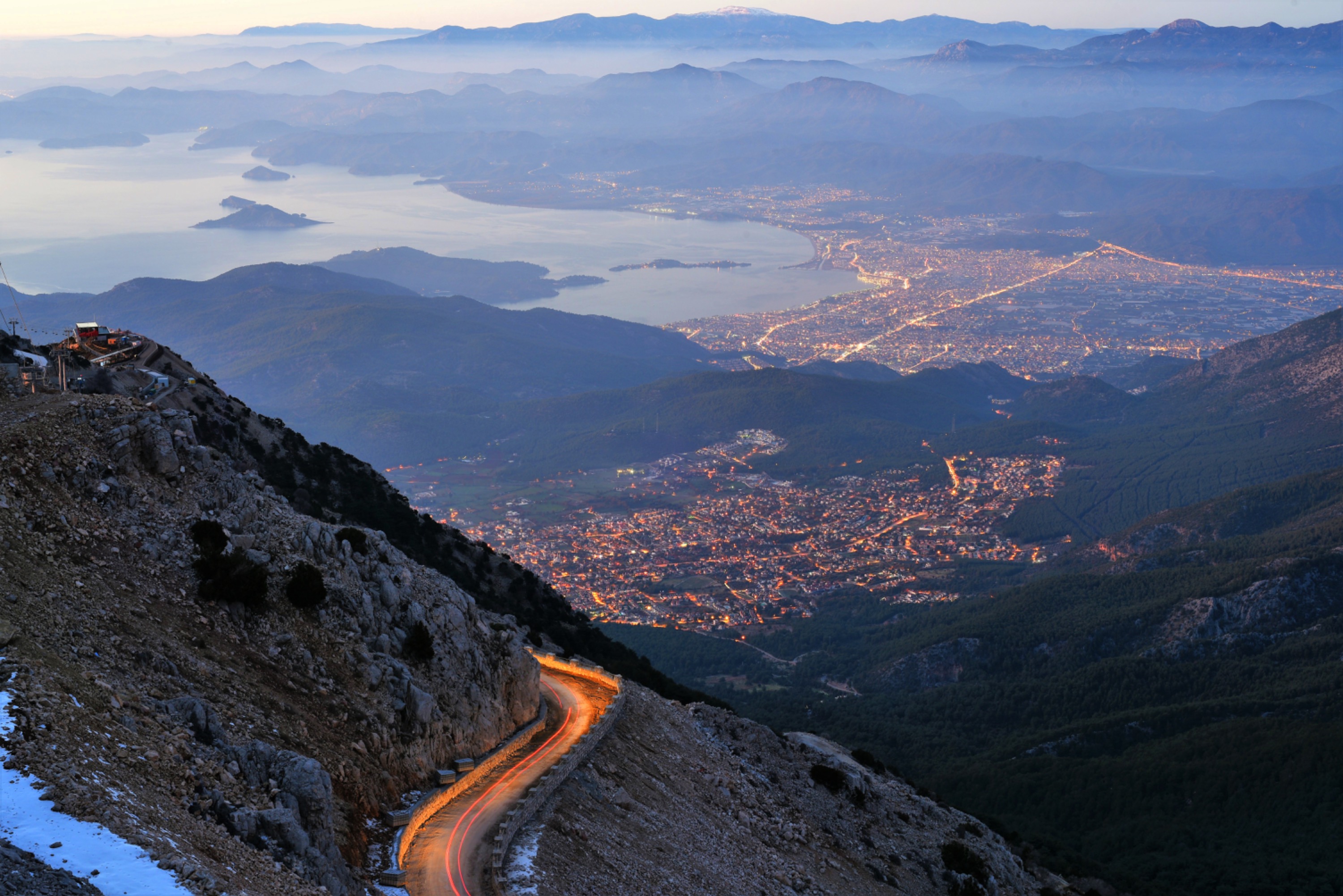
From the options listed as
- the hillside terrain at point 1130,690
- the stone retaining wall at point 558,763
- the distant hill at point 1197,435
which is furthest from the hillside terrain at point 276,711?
the distant hill at point 1197,435

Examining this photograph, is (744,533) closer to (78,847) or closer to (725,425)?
(725,425)

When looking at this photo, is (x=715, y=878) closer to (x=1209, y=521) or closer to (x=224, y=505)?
(x=224, y=505)

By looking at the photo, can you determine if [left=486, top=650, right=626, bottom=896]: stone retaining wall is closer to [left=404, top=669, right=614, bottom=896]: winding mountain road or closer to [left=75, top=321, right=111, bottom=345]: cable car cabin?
[left=404, top=669, right=614, bottom=896]: winding mountain road

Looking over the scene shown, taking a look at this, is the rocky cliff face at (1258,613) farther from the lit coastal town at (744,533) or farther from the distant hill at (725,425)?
the distant hill at (725,425)

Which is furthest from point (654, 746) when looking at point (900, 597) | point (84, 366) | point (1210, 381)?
point (1210, 381)

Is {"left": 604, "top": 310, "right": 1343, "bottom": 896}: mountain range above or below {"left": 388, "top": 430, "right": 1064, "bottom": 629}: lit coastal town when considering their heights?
above

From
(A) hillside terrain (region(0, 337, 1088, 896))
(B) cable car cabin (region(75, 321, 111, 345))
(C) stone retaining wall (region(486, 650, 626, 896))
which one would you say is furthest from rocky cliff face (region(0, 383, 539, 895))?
(B) cable car cabin (region(75, 321, 111, 345))

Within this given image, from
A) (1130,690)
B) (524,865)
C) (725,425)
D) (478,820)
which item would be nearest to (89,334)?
(478,820)
